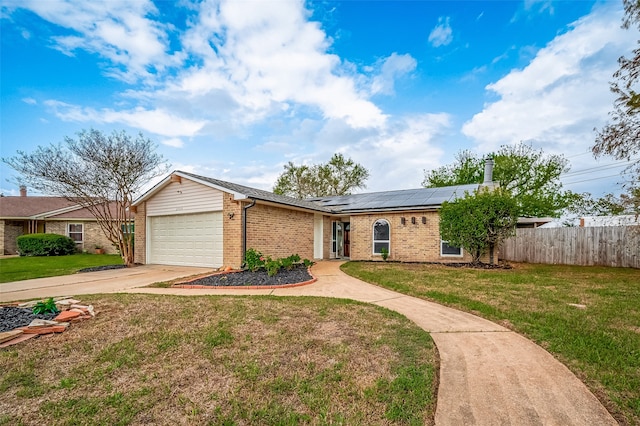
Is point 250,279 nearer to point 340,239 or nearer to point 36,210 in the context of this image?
point 340,239

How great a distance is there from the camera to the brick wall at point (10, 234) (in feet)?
65.2

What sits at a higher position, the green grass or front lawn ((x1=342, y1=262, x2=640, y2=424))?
front lawn ((x1=342, y1=262, x2=640, y2=424))

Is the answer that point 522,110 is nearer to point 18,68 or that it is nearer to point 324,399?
point 324,399

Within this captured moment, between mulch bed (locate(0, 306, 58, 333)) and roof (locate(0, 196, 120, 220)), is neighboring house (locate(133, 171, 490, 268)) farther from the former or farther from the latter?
roof (locate(0, 196, 120, 220))

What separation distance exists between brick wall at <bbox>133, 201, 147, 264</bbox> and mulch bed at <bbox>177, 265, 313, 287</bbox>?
6.03 metres

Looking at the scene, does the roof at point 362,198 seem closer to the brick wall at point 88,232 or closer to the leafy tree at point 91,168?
the leafy tree at point 91,168

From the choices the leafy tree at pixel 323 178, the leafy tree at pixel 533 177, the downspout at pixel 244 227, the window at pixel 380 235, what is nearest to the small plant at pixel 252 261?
the downspout at pixel 244 227

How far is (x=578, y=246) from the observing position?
14.0 metres

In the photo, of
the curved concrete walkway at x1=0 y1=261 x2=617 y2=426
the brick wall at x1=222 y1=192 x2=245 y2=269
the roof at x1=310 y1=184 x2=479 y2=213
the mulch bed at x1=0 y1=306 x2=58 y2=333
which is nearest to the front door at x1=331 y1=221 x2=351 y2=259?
the roof at x1=310 y1=184 x2=479 y2=213

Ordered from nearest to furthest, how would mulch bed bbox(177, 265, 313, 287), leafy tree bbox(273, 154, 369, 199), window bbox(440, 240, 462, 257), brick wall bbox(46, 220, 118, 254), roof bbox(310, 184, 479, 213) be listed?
mulch bed bbox(177, 265, 313, 287), window bbox(440, 240, 462, 257), roof bbox(310, 184, 479, 213), brick wall bbox(46, 220, 118, 254), leafy tree bbox(273, 154, 369, 199)

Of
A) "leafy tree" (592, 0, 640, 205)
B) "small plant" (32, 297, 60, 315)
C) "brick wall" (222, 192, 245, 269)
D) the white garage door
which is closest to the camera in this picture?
"small plant" (32, 297, 60, 315)

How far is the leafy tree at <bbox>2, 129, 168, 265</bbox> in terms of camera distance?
40.3ft

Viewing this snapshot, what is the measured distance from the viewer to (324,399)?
257cm

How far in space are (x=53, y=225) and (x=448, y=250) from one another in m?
24.1
